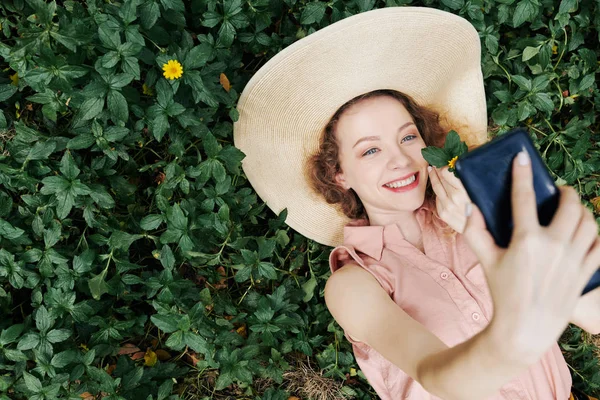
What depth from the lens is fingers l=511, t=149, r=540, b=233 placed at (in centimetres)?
100

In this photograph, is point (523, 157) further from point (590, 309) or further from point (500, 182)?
point (590, 309)

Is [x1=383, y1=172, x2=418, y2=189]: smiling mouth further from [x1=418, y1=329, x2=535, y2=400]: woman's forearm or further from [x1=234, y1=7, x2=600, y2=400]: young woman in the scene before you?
[x1=418, y1=329, x2=535, y2=400]: woman's forearm

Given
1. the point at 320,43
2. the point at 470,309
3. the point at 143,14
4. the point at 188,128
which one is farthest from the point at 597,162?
the point at 143,14

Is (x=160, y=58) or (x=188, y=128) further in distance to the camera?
(x=188, y=128)

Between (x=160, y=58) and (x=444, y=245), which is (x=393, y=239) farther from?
(x=160, y=58)

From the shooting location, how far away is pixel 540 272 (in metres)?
0.98

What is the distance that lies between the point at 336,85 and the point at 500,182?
0.94 metres

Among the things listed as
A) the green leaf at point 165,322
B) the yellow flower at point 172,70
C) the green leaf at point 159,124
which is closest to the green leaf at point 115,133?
the green leaf at point 159,124

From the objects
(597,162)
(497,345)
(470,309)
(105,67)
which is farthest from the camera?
(597,162)

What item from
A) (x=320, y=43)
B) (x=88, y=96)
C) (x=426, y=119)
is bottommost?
(x=426, y=119)

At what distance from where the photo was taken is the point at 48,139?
1935mm

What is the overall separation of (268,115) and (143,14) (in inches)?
20.6

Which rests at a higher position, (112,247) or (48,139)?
(48,139)

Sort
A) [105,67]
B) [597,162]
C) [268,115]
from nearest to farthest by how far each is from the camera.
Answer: [105,67], [268,115], [597,162]
